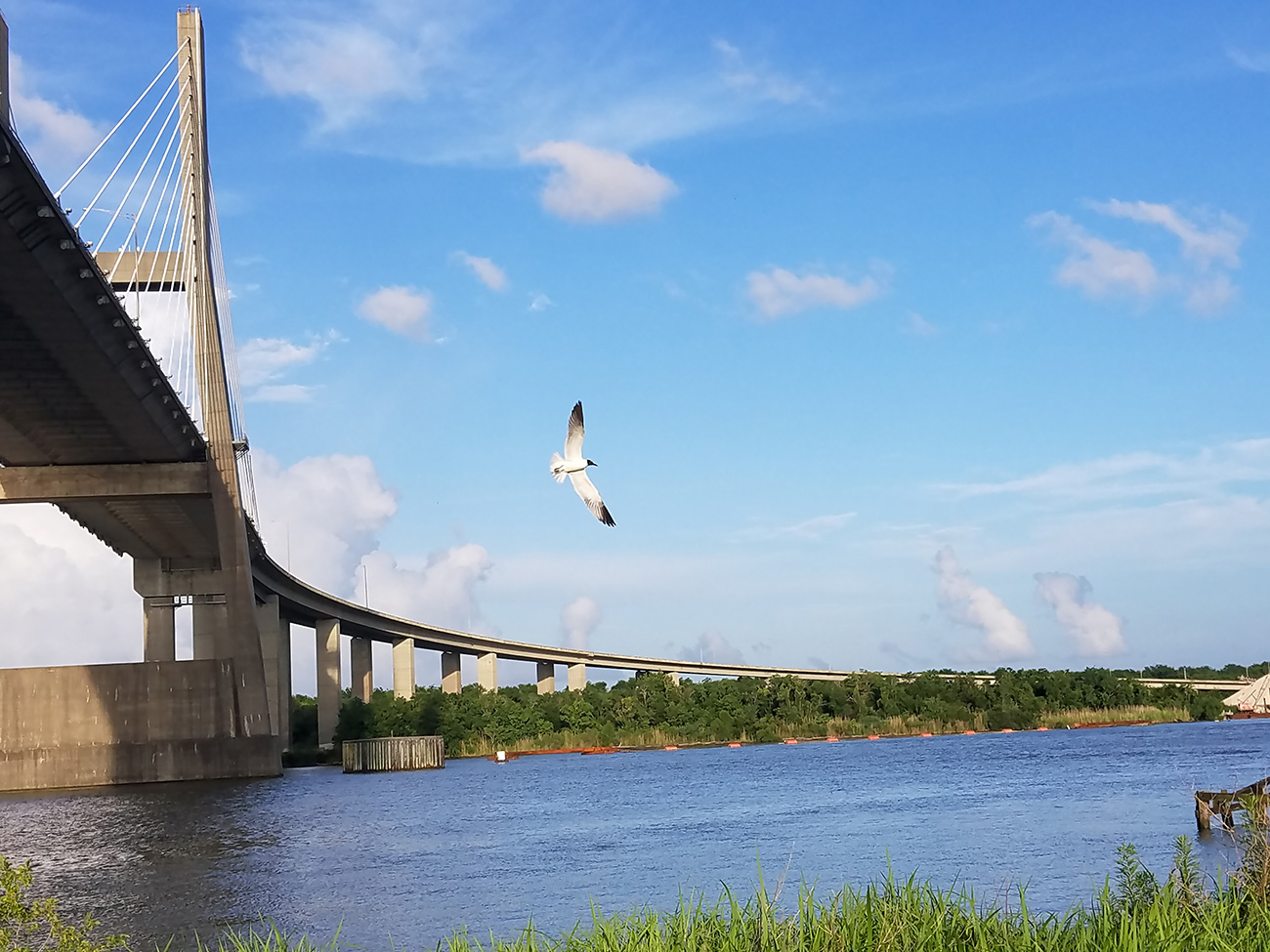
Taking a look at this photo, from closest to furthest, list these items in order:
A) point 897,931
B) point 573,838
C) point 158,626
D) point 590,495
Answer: point 897,931 → point 590,495 → point 573,838 → point 158,626

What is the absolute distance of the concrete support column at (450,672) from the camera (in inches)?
4205

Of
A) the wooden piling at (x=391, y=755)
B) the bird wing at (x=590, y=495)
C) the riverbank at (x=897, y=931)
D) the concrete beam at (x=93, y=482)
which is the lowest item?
the wooden piling at (x=391, y=755)

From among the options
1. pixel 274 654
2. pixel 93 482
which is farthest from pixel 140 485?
pixel 274 654

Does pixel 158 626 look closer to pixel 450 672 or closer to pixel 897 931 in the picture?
pixel 450 672

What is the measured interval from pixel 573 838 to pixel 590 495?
20.6 meters

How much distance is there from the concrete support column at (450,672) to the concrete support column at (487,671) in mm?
2356

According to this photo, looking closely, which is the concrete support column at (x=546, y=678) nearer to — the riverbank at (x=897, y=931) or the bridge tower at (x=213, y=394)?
the bridge tower at (x=213, y=394)

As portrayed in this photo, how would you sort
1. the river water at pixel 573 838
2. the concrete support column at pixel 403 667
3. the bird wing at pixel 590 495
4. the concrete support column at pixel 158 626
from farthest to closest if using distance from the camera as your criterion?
the concrete support column at pixel 403 667 < the concrete support column at pixel 158 626 < the river water at pixel 573 838 < the bird wing at pixel 590 495

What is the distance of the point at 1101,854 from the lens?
24938 mm

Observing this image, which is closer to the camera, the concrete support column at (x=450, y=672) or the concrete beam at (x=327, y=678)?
the concrete beam at (x=327, y=678)

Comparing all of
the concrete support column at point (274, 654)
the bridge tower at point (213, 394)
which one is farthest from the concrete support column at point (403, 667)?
the bridge tower at point (213, 394)

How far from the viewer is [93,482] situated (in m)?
47.1

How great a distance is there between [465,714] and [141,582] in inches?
1320

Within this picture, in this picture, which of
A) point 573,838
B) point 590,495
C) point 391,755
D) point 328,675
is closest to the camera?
→ point 590,495
